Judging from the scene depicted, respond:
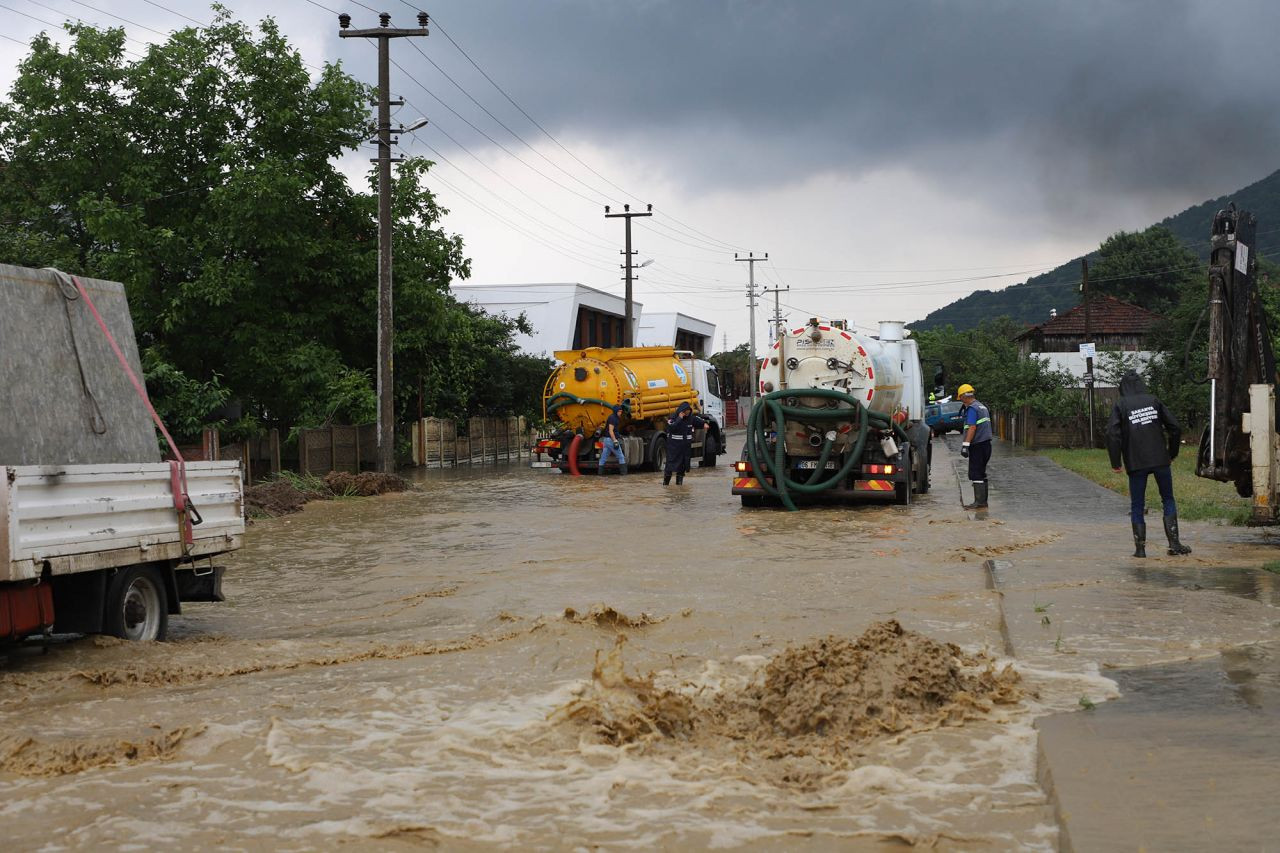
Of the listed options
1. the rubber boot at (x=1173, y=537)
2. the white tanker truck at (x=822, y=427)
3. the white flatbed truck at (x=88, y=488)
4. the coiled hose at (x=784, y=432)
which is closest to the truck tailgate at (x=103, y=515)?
the white flatbed truck at (x=88, y=488)

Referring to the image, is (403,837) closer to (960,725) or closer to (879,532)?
(960,725)

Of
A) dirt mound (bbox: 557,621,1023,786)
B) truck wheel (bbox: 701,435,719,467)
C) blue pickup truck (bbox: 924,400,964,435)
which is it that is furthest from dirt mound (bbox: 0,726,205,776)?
blue pickup truck (bbox: 924,400,964,435)

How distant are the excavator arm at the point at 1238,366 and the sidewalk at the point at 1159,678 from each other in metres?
0.80

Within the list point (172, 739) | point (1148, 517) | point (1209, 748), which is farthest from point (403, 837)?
point (1148, 517)

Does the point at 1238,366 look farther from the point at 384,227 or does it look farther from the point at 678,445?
the point at 384,227

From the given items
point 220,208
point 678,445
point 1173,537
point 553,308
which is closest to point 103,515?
point 1173,537

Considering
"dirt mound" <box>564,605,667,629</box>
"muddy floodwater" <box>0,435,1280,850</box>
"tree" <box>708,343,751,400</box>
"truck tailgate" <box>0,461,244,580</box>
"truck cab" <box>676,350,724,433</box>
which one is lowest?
"muddy floodwater" <box>0,435,1280,850</box>

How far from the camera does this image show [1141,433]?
12.1 meters

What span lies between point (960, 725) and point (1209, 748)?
3.82 ft

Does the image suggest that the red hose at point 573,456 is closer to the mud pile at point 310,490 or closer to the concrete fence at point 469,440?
the mud pile at point 310,490

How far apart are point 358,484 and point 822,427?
30.6ft

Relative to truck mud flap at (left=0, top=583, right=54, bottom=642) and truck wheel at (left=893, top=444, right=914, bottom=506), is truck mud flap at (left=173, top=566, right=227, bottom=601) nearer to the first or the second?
truck mud flap at (left=0, top=583, right=54, bottom=642)

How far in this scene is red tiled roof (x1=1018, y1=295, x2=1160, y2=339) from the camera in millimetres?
67375

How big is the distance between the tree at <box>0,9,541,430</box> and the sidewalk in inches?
706
